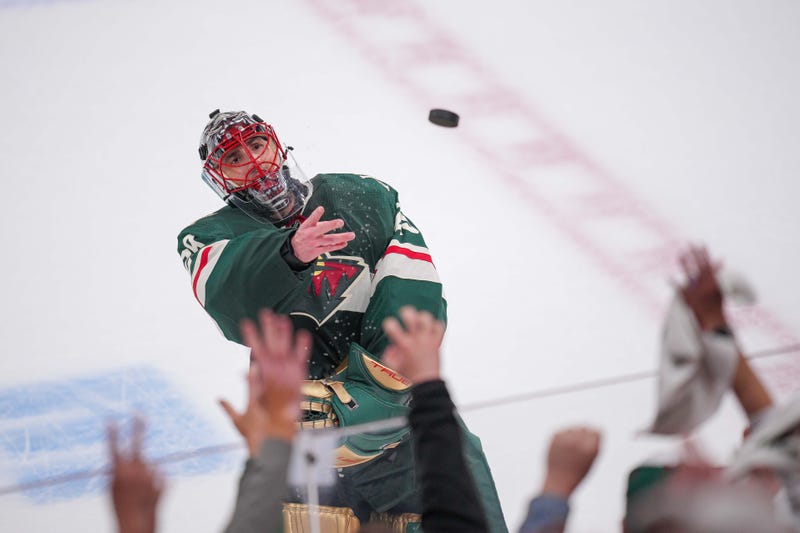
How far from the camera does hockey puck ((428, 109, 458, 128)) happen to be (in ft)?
14.4

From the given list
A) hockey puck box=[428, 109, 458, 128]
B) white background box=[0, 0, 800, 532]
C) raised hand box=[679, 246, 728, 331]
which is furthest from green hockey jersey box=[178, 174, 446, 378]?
hockey puck box=[428, 109, 458, 128]

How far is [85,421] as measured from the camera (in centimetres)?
336

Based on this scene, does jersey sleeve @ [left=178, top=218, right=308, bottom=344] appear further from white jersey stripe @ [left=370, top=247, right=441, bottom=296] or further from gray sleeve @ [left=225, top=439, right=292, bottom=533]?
gray sleeve @ [left=225, top=439, right=292, bottom=533]

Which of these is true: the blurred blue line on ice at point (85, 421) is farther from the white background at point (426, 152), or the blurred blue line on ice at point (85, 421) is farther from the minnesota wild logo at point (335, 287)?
the minnesota wild logo at point (335, 287)

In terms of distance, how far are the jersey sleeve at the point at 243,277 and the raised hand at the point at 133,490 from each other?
1.00m

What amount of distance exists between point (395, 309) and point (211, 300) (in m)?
0.41

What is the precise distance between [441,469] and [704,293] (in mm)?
437

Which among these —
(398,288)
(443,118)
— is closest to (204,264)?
(398,288)

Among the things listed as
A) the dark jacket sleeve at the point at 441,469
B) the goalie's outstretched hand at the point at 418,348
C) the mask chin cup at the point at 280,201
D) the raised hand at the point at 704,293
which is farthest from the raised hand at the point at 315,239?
the raised hand at the point at 704,293

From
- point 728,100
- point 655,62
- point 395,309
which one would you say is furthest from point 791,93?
point 395,309

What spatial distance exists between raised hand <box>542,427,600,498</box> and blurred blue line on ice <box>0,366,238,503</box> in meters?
1.77

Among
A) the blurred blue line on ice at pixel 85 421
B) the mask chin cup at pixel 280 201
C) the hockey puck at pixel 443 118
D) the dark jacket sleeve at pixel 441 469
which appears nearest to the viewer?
the dark jacket sleeve at pixel 441 469

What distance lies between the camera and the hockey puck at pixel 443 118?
4391 millimetres

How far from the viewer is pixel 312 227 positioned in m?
2.36
